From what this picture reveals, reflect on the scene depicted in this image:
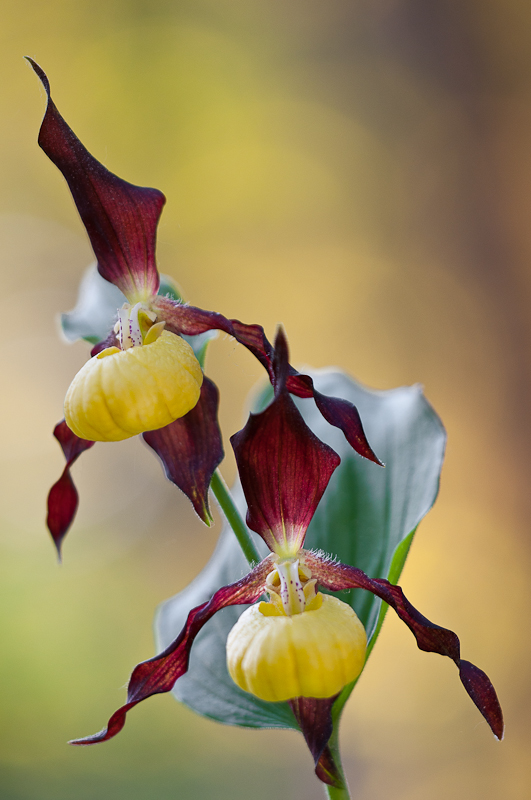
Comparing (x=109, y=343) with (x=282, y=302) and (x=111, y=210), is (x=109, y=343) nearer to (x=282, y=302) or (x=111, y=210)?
(x=111, y=210)

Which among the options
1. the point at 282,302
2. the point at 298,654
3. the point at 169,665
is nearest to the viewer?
the point at 298,654

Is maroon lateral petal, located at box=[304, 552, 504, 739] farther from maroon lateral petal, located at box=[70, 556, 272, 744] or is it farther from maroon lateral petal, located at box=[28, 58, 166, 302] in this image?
maroon lateral petal, located at box=[28, 58, 166, 302]

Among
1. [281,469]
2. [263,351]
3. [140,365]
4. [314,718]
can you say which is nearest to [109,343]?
[140,365]

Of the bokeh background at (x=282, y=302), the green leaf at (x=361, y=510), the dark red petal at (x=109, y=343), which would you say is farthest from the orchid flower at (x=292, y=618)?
the bokeh background at (x=282, y=302)

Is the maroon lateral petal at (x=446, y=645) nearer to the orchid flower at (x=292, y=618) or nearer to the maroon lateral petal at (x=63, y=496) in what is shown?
the orchid flower at (x=292, y=618)

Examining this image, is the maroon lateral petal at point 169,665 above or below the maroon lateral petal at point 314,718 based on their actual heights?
above

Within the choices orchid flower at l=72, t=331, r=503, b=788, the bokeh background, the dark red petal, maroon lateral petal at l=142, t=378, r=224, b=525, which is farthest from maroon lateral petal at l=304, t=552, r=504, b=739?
the bokeh background

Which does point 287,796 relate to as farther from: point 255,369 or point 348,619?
point 348,619
